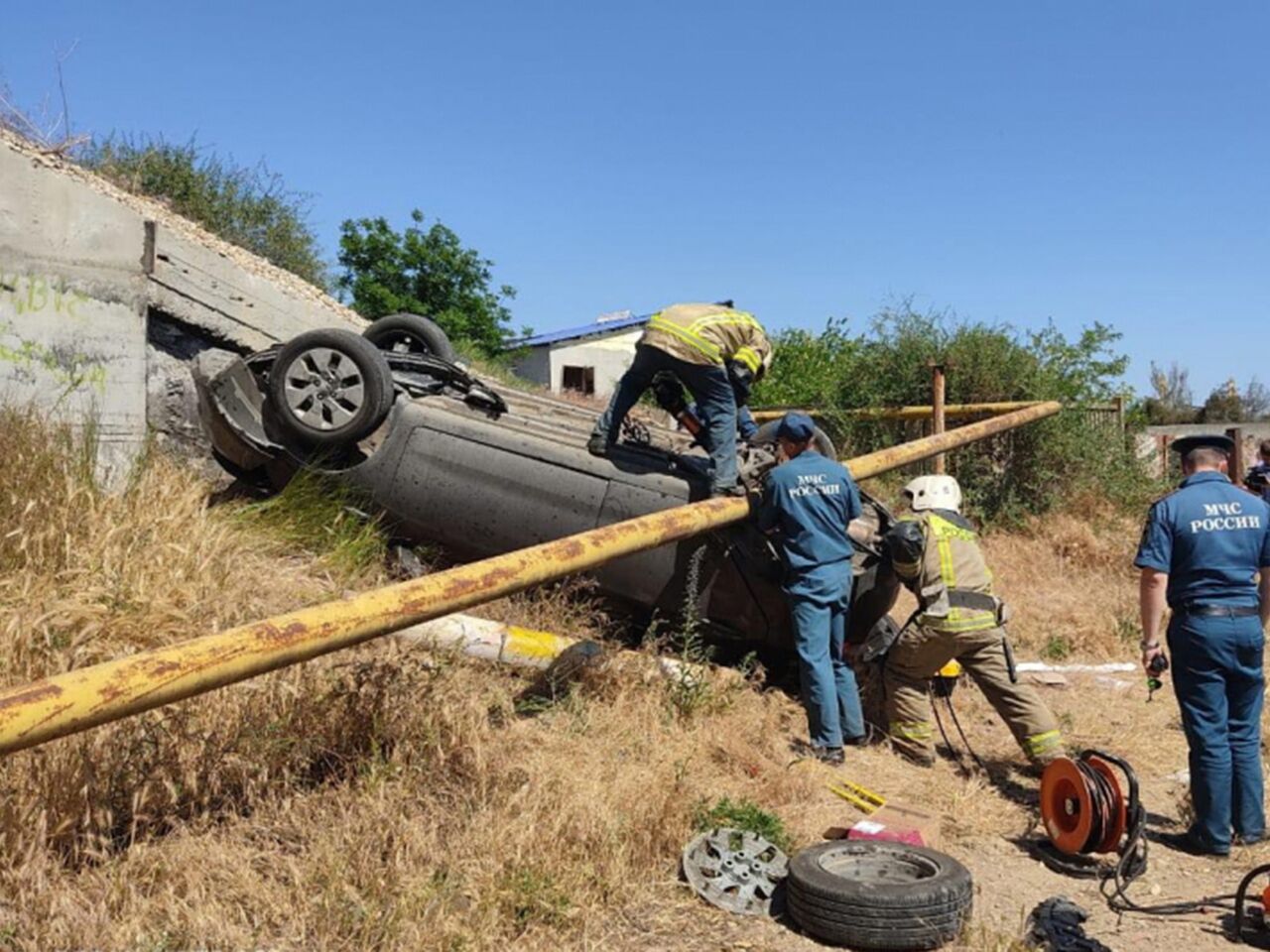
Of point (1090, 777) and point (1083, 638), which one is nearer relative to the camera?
point (1090, 777)

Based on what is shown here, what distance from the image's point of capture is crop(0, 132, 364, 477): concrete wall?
22.4 feet

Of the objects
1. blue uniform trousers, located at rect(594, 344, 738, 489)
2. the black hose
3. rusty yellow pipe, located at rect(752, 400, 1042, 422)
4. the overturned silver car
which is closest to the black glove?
blue uniform trousers, located at rect(594, 344, 738, 489)

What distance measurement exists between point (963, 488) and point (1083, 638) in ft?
10.3

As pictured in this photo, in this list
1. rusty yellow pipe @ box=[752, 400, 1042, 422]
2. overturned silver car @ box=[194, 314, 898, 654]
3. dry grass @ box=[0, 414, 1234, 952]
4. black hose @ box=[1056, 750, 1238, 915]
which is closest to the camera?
dry grass @ box=[0, 414, 1234, 952]

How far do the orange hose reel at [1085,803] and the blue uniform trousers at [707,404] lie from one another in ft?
6.80

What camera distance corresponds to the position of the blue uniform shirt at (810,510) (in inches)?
203

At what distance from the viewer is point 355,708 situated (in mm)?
3867

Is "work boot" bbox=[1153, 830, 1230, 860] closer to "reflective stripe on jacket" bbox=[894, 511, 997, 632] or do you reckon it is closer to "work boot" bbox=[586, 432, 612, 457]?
"reflective stripe on jacket" bbox=[894, 511, 997, 632]

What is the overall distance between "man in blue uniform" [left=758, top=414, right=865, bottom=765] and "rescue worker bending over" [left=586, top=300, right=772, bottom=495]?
0.36 m

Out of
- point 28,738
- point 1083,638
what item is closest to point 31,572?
point 28,738

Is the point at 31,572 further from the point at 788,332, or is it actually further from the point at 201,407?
the point at 788,332

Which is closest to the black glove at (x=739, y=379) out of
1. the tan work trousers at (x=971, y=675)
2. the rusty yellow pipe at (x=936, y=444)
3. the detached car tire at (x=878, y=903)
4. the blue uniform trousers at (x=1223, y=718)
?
the rusty yellow pipe at (x=936, y=444)

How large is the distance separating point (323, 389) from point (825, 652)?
10.3ft

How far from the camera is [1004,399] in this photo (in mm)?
11016
